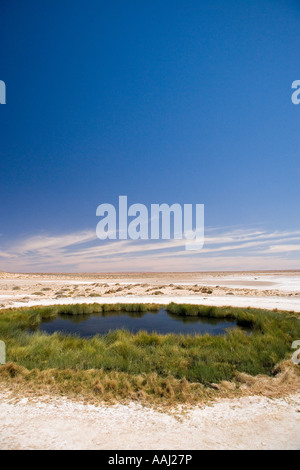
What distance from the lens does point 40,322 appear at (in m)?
A: 18.6

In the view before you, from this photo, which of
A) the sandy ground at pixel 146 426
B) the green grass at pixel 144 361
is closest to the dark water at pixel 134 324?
the green grass at pixel 144 361

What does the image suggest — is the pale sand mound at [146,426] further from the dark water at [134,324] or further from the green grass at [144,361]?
the dark water at [134,324]

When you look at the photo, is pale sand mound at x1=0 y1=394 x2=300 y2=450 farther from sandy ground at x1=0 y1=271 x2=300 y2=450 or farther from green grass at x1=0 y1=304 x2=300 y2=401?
green grass at x1=0 y1=304 x2=300 y2=401

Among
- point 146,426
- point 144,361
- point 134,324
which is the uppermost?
point 146,426

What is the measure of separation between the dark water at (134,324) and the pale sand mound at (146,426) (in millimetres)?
9009

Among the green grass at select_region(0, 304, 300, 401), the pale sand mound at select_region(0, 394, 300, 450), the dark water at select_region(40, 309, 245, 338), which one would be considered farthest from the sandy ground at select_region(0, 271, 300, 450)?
the dark water at select_region(40, 309, 245, 338)

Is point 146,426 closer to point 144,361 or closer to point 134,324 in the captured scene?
point 144,361

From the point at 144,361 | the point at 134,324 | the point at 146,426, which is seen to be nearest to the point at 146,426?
the point at 146,426

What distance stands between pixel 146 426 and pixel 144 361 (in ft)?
13.0

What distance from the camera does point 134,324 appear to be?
18094mm

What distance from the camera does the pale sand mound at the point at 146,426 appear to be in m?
4.61

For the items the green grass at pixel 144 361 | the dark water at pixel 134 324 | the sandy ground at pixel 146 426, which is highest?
the sandy ground at pixel 146 426

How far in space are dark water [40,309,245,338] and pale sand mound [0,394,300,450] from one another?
901cm
